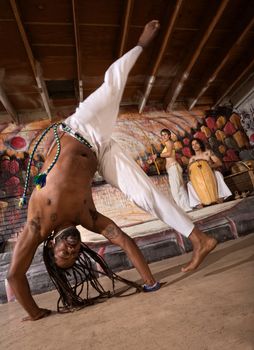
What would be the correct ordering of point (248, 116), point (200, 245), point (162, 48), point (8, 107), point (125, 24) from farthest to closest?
point (248, 116), point (8, 107), point (162, 48), point (125, 24), point (200, 245)

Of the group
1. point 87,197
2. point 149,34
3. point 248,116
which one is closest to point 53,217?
point 87,197

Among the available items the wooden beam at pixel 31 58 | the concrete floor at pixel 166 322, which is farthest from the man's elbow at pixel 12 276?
the wooden beam at pixel 31 58

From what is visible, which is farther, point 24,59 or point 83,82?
point 83,82

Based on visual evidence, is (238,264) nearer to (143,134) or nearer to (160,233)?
(160,233)

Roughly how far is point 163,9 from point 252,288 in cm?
420

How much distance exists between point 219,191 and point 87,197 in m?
3.68

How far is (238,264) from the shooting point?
1.49m

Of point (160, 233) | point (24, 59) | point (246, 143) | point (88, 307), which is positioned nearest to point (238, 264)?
point (88, 307)

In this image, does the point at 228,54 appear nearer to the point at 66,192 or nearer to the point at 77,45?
the point at 77,45

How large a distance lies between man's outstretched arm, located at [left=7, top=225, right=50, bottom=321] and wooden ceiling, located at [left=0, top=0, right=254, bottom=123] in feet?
10.3

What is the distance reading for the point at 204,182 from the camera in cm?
466

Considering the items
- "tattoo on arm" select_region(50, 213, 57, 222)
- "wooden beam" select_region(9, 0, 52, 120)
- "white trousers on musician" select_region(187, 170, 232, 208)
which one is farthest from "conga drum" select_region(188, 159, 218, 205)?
"tattoo on arm" select_region(50, 213, 57, 222)

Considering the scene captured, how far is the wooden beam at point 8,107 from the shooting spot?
16.0 ft

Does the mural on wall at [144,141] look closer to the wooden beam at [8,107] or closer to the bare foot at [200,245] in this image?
the wooden beam at [8,107]
